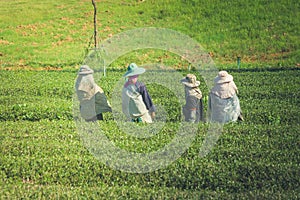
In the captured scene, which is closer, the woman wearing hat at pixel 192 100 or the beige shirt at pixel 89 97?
the beige shirt at pixel 89 97

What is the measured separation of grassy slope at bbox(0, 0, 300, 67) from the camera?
949 inches

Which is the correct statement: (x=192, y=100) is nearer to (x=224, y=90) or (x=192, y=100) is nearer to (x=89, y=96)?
(x=224, y=90)

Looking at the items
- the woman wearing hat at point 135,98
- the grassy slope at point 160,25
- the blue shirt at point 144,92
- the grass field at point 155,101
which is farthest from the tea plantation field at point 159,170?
the grassy slope at point 160,25

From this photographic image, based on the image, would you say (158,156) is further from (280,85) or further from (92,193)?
(280,85)

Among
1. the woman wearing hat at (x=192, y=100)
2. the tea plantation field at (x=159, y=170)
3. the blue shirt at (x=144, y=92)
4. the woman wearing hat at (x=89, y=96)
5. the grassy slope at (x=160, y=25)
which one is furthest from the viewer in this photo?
the grassy slope at (x=160, y=25)

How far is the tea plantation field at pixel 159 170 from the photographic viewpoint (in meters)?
7.40

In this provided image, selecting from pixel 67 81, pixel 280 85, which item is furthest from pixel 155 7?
pixel 280 85

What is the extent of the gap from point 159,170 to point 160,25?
19731mm

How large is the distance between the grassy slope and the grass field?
0.20ft

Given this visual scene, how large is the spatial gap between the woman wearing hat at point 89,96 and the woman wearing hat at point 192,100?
181 centimetres

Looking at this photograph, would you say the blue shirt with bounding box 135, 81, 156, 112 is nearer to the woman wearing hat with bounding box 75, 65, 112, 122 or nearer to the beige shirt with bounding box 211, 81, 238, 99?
the woman wearing hat with bounding box 75, 65, 112, 122

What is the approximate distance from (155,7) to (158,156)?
20.3 m

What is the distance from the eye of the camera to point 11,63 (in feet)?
74.5

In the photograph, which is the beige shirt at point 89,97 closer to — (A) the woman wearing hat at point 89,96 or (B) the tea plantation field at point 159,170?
(A) the woman wearing hat at point 89,96
